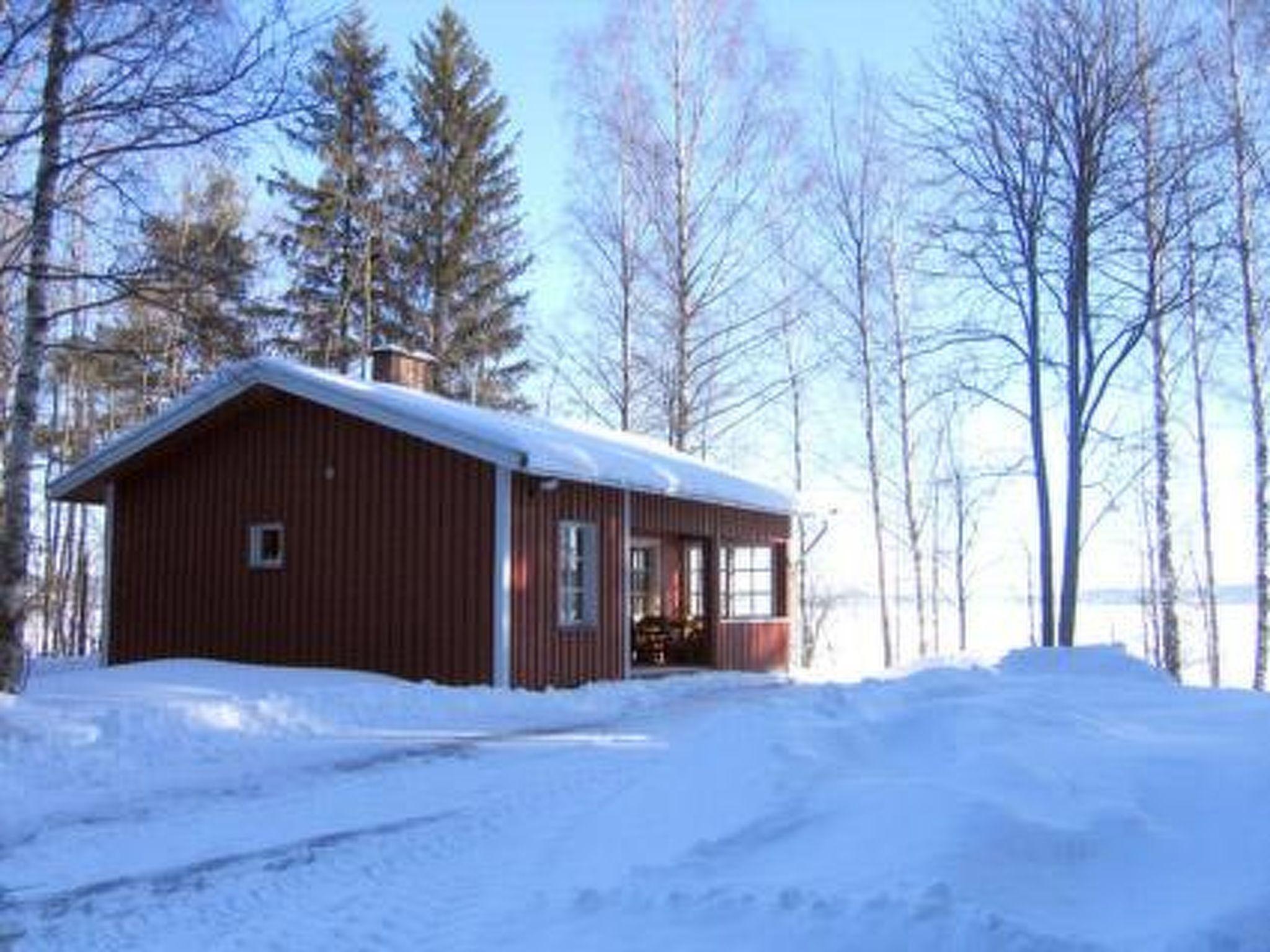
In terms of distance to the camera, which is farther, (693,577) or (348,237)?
(348,237)

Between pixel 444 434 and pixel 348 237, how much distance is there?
692 inches

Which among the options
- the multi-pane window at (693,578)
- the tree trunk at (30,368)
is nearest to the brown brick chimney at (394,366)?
the multi-pane window at (693,578)

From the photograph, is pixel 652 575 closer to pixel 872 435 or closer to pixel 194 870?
pixel 872 435

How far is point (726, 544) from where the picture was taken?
20531 millimetres

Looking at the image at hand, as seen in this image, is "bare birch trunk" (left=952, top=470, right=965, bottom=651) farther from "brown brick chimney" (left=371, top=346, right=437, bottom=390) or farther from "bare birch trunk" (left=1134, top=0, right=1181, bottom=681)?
"brown brick chimney" (left=371, top=346, right=437, bottom=390)

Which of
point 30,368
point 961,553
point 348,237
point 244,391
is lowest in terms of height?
point 961,553

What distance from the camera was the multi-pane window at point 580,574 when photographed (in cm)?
1623

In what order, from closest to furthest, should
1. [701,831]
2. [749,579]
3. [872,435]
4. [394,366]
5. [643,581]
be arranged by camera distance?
[701,831] → [394,366] → [643,581] → [749,579] → [872,435]

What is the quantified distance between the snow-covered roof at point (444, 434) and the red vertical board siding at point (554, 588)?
0.40 metres

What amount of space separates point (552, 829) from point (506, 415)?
12.6m

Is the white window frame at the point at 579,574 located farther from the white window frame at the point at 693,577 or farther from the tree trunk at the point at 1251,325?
the tree trunk at the point at 1251,325

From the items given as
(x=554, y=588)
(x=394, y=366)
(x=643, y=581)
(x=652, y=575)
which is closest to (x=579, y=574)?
(x=554, y=588)

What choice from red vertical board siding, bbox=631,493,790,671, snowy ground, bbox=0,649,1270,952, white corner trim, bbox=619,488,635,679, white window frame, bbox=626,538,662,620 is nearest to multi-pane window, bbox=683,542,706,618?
red vertical board siding, bbox=631,493,790,671

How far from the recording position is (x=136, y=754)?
391 inches
